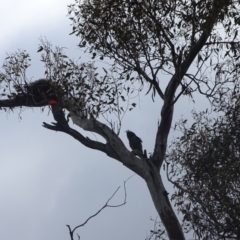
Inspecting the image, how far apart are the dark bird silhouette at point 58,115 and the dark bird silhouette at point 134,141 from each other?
126 centimetres

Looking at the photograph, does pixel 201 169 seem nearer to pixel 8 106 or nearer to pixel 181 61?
pixel 181 61

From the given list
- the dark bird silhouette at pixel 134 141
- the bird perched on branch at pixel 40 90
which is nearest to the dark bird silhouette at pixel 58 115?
the bird perched on branch at pixel 40 90

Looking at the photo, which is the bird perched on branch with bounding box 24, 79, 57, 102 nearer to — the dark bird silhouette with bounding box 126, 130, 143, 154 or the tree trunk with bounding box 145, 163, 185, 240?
the dark bird silhouette with bounding box 126, 130, 143, 154

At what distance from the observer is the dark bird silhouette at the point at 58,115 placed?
10290mm

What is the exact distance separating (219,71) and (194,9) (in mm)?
1104

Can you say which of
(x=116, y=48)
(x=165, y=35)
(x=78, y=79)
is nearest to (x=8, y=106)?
(x=78, y=79)

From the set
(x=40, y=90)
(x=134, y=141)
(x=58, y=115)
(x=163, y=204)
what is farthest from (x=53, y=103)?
(x=163, y=204)

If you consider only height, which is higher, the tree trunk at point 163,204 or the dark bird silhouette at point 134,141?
the dark bird silhouette at point 134,141

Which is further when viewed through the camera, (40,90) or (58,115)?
(40,90)

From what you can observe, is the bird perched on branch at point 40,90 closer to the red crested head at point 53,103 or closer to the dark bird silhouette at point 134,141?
the red crested head at point 53,103

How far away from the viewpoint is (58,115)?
34.6 feet

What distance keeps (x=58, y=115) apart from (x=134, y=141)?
4.65 feet

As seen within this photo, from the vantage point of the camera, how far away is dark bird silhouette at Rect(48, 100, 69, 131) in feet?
33.8

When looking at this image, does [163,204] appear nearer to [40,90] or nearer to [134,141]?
[134,141]
